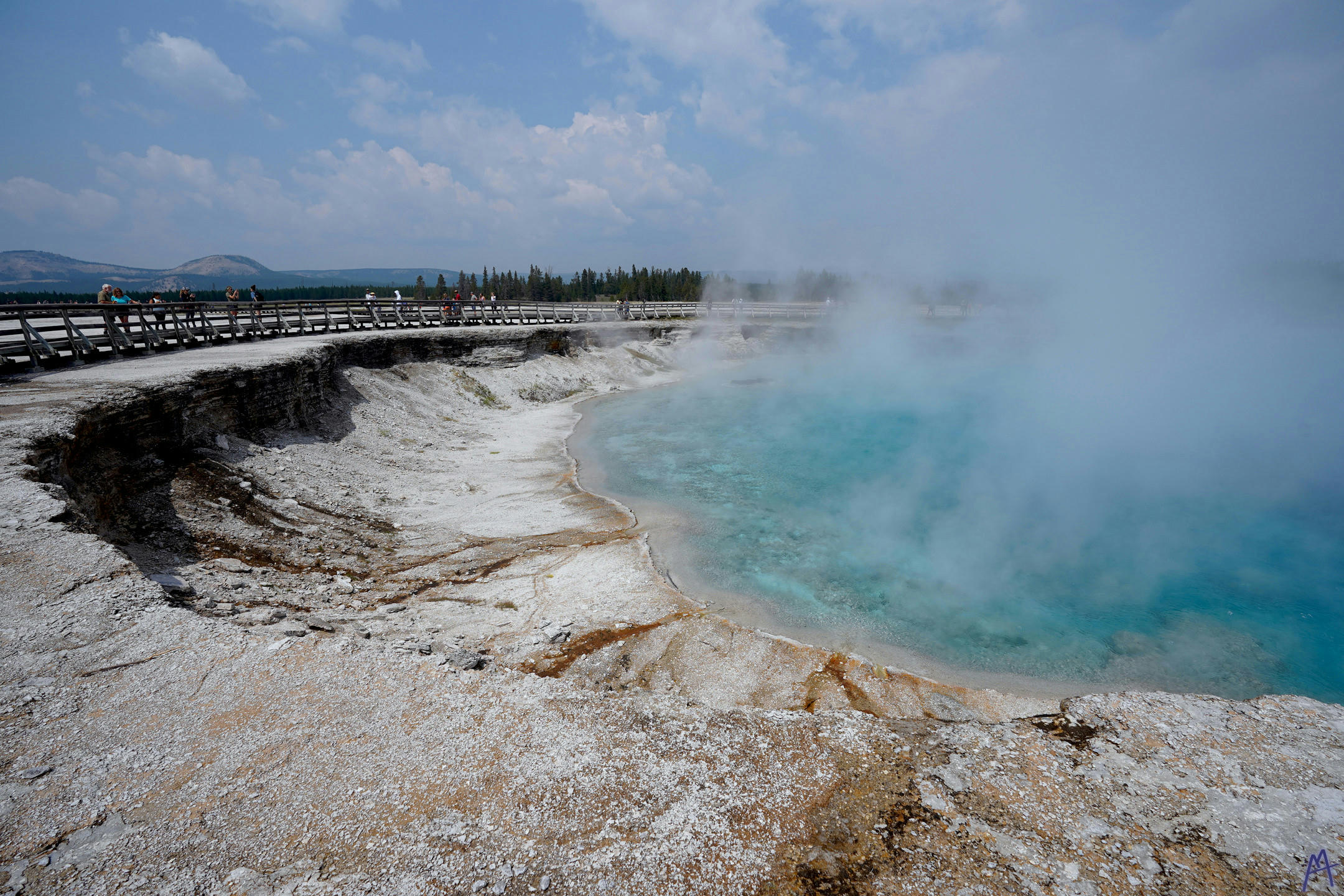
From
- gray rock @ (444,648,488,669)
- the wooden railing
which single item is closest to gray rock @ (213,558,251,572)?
gray rock @ (444,648,488,669)

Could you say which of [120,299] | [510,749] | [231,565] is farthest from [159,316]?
[510,749]

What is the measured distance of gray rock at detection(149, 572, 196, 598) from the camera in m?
7.40

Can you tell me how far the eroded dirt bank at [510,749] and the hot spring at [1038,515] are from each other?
289 centimetres

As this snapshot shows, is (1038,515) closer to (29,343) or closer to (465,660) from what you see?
(465,660)

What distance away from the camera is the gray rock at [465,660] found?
6.53 m

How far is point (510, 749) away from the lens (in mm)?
5184

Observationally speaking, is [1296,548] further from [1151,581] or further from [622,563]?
[622,563]

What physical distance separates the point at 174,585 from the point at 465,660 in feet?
14.8

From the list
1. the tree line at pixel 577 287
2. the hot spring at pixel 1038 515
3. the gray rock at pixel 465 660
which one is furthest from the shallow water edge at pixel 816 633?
the tree line at pixel 577 287

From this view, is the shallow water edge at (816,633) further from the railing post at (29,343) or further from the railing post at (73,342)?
the railing post at (73,342)

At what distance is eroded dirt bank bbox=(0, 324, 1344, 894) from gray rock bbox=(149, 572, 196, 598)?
52mm

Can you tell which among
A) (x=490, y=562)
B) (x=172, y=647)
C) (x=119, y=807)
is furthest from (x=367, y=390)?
(x=119, y=807)

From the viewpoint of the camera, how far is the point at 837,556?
13.3 m

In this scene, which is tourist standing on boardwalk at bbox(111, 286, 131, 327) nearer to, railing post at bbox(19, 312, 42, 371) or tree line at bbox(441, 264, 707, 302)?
railing post at bbox(19, 312, 42, 371)
